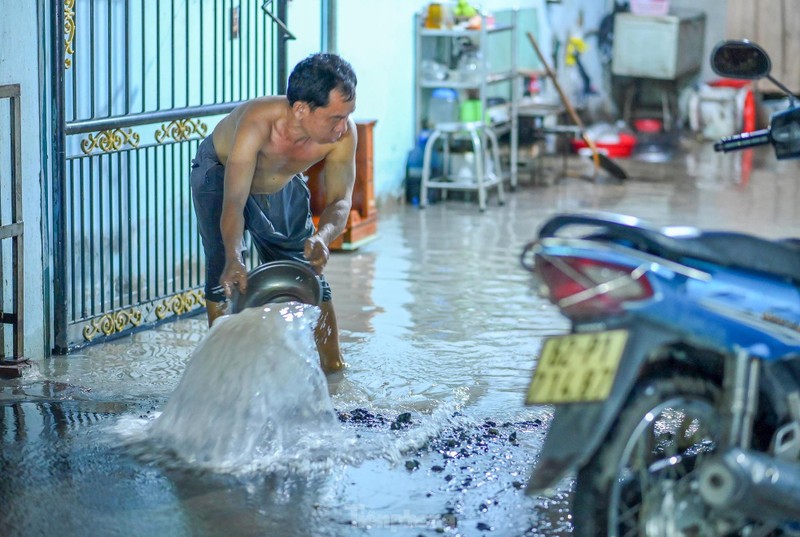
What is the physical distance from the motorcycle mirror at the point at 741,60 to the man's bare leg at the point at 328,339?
2312 millimetres

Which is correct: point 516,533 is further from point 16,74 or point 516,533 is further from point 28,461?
point 16,74

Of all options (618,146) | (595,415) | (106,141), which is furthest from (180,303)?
(618,146)

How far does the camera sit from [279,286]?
5.33 m

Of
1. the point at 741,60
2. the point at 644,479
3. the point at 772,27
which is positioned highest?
the point at 772,27

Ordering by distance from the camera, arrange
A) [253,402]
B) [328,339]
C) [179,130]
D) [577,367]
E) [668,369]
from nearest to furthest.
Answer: [577,367] < [668,369] < [253,402] < [328,339] < [179,130]

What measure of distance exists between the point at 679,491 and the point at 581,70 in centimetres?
1469

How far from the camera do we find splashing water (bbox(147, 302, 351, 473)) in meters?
4.75

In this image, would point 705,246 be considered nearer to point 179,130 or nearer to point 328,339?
point 328,339

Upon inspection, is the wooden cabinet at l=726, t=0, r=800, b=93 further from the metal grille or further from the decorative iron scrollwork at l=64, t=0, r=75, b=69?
the decorative iron scrollwork at l=64, t=0, r=75, b=69

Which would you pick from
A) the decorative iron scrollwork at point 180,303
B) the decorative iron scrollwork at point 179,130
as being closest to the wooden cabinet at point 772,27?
the decorative iron scrollwork at point 179,130

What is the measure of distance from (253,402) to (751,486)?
7.73ft

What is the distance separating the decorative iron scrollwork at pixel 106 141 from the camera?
21.0 feet

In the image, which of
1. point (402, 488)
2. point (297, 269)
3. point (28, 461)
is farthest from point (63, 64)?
point (402, 488)

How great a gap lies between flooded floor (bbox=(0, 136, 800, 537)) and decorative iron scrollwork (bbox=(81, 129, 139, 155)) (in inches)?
42.9
